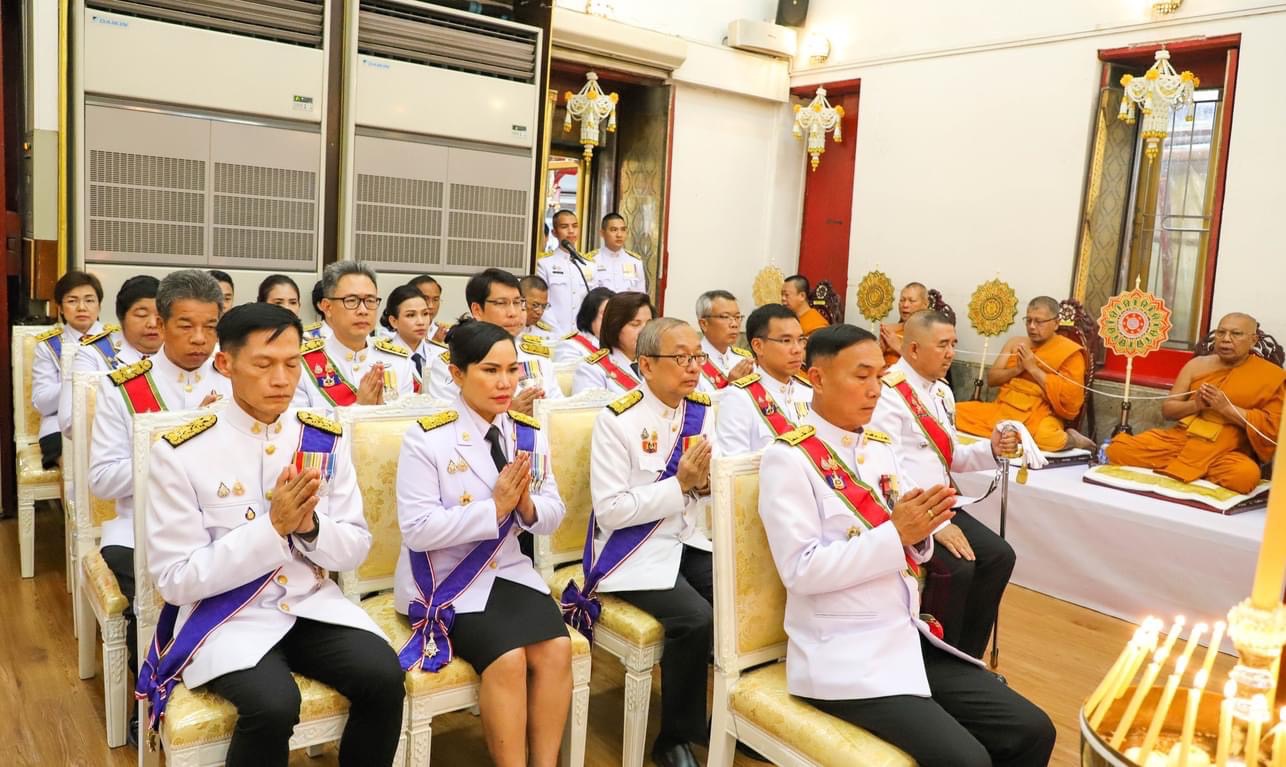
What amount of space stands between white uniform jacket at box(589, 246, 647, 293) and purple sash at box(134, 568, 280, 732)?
4.29m

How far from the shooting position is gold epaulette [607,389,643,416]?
2646mm

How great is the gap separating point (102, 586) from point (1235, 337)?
4742mm

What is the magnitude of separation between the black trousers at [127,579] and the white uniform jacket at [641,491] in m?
1.17

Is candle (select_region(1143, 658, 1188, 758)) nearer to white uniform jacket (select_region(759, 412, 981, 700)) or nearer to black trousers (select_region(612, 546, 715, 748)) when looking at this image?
white uniform jacket (select_region(759, 412, 981, 700))


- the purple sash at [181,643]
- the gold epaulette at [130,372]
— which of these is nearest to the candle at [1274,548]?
the purple sash at [181,643]

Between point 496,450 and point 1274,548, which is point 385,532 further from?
point 1274,548

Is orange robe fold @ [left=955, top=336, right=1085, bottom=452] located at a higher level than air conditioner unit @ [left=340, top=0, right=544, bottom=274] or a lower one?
lower

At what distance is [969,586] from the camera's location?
2998 mm

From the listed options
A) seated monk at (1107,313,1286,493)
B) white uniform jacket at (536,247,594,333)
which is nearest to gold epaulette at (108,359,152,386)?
white uniform jacket at (536,247,594,333)

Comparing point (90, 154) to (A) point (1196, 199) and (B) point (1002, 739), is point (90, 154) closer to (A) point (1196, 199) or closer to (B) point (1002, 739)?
(B) point (1002, 739)

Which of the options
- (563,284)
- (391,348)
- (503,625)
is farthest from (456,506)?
(563,284)

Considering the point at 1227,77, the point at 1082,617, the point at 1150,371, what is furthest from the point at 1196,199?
the point at 1082,617

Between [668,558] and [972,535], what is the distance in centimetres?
110

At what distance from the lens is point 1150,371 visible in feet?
18.2
